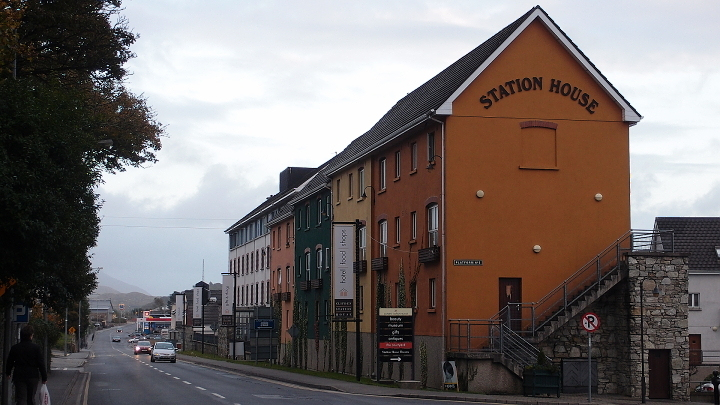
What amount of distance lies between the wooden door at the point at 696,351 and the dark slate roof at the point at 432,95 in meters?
20.4

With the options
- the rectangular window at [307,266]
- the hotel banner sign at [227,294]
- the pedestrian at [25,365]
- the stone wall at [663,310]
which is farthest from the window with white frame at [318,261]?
the pedestrian at [25,365]

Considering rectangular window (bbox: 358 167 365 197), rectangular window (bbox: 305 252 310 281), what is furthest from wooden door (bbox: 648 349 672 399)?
rectangular window (bbox: 305 252 310 281)

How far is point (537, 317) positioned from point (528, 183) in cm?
487

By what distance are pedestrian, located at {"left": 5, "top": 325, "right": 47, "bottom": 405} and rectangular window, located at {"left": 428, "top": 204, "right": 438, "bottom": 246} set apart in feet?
63.0

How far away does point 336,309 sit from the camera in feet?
133

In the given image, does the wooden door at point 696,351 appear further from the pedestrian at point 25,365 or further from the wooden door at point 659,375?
the pedestrian at point 25,365

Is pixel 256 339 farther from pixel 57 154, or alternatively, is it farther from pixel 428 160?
pixel 57 154

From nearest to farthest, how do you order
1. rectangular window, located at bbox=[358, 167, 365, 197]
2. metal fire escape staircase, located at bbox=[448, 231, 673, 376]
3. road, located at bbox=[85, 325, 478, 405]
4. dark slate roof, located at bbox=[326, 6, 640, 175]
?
road, located at bbox=[85, 325, 478, 405], metal fire escape staircase, located at bbox=[448, 231, 673, 376], dark slate roof, located at bbox=[326, 6, 640, 175], rectangular window, located at bbox=[358, 167, 365, 197]

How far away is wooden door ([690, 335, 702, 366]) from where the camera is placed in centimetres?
5000

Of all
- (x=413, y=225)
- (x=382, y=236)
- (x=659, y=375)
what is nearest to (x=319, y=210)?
(x=382, y=236)

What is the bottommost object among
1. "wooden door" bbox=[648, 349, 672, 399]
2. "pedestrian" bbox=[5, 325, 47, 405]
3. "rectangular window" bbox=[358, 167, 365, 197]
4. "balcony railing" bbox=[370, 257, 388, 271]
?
"wooden door" bbox=[648, 349, 672, 399]

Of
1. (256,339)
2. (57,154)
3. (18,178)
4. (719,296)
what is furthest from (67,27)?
(719,296)

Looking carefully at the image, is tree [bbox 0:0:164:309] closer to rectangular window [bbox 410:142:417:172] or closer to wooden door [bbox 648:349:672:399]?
rectangular window [bbox 410:142:417:172]

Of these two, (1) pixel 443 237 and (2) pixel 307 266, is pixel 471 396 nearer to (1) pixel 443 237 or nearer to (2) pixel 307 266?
(1) pixel 443 237
